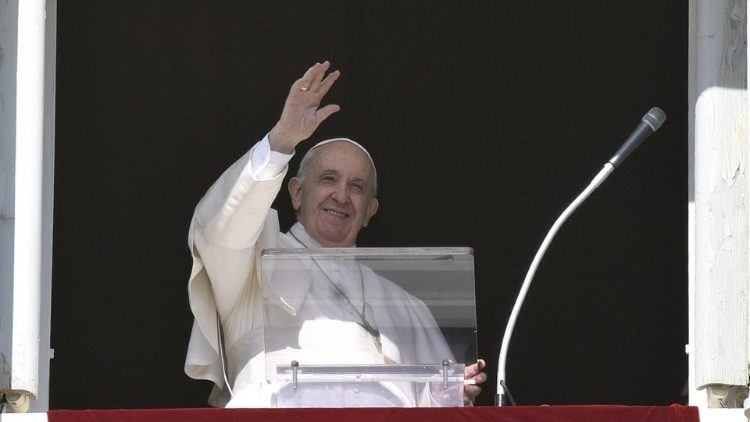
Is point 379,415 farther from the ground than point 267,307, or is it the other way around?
point 267,307

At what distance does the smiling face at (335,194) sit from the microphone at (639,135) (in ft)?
3.52

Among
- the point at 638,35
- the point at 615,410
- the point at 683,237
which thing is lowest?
the point at 615,410

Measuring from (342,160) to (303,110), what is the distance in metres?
0.82

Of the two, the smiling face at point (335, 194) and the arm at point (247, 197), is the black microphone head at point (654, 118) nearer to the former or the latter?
the arm at point (247, 197)

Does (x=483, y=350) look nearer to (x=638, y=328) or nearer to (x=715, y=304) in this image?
(x=638, y=328)

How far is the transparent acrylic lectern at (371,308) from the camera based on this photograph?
5363 millimetres

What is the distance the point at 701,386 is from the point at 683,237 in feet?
5.38

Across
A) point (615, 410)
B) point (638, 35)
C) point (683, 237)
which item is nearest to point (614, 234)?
point (683, 237)

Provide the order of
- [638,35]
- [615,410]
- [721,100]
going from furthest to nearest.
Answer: [638,35] → [721,100] → [615,410]

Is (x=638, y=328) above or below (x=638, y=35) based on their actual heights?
below

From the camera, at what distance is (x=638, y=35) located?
6645mm

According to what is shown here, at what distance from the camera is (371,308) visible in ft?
18.2

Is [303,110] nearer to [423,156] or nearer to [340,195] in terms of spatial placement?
[340,195]

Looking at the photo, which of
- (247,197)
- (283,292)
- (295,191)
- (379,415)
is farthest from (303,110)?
(379,415)
